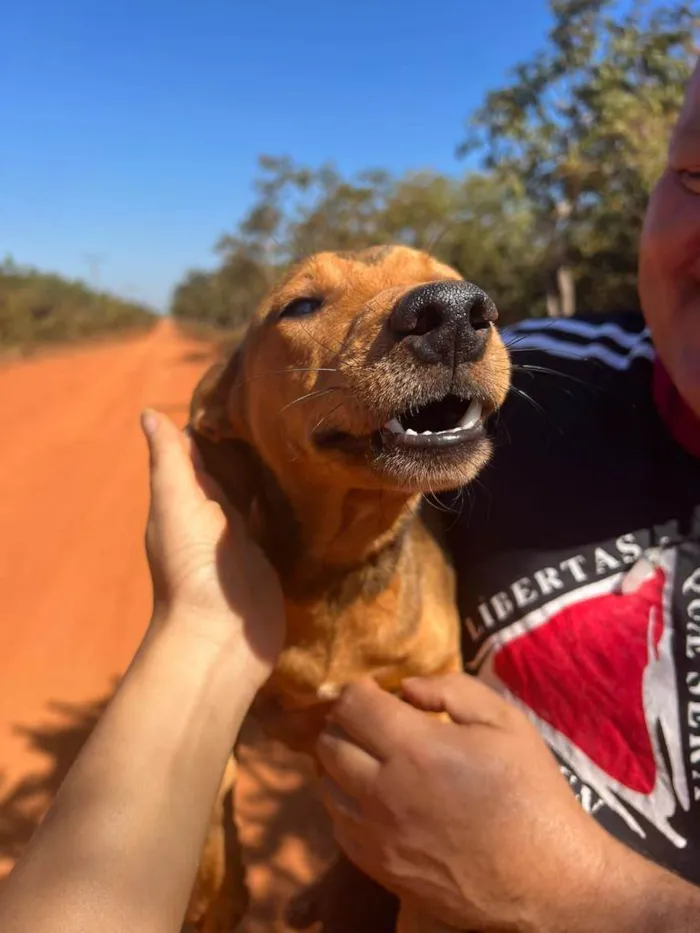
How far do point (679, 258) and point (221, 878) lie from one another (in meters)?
2.95

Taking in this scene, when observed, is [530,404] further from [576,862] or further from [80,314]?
[80,314]

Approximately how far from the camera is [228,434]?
2.78 m

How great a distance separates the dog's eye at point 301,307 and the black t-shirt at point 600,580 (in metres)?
0.78

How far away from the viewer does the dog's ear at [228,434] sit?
8.96 ft

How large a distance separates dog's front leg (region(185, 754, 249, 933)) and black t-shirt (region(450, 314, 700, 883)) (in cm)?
127

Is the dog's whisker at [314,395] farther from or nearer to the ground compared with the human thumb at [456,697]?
farther from the ground

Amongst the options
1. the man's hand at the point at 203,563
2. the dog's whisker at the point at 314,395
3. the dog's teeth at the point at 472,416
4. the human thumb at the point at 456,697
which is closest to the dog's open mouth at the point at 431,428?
the dog's teeth at the point at 472,416

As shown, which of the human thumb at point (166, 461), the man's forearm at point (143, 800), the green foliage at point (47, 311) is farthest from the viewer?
the green foliage at point (47, 311)

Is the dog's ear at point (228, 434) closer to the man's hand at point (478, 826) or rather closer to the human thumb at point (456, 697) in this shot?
the human thumb at point (456, 697)

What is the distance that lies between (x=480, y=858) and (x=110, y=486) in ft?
28.0

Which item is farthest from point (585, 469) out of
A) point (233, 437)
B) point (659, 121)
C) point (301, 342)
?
point (659, 121)

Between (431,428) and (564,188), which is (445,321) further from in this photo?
(564,188)

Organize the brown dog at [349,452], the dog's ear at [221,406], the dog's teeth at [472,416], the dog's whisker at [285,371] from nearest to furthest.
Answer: the brown dog at [349,452], the dog's teeth at [472,416], the dog's whisker at [285,371], the dog's ear at [221,406]

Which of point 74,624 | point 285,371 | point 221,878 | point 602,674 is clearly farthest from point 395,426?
point 74,624
